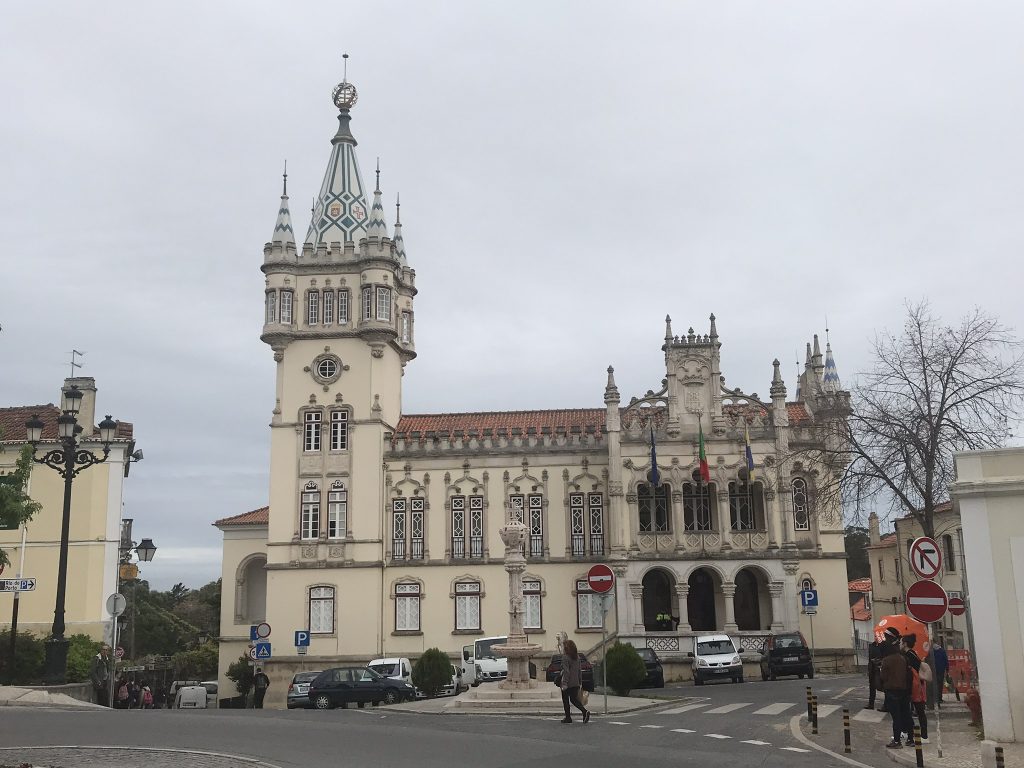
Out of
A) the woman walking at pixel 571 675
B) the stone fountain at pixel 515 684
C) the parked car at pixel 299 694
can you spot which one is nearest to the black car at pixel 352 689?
the parked car at pixel 299 694

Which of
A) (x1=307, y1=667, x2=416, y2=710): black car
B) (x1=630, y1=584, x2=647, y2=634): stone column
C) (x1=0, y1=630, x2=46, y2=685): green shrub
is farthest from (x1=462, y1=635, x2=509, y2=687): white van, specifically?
(x1=0, y1=630, x2=46, y2=685): green shrub

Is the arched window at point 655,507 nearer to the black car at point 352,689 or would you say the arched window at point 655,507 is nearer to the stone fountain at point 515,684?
the black car at point 352,689

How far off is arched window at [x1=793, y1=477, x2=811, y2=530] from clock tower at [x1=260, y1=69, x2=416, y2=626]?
1915cm

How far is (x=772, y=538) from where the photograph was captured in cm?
4456

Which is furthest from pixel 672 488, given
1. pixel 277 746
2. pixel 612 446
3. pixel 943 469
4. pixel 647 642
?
pixel 277 746

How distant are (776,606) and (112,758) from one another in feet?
112

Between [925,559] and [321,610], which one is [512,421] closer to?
[321,610]

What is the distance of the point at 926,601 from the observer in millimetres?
15188

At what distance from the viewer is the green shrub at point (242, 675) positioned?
154 ft

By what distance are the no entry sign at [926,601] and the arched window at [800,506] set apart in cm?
3036

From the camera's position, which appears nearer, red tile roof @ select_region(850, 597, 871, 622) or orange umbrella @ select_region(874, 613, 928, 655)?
orange umbrella @ select_region(874, 613, 928, 655)

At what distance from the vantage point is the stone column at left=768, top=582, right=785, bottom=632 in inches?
1703

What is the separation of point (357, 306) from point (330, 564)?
12.3 metres

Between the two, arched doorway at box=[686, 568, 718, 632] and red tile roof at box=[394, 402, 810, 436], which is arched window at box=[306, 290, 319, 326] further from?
arched doorway at box=[686, 568, 718, 632]
